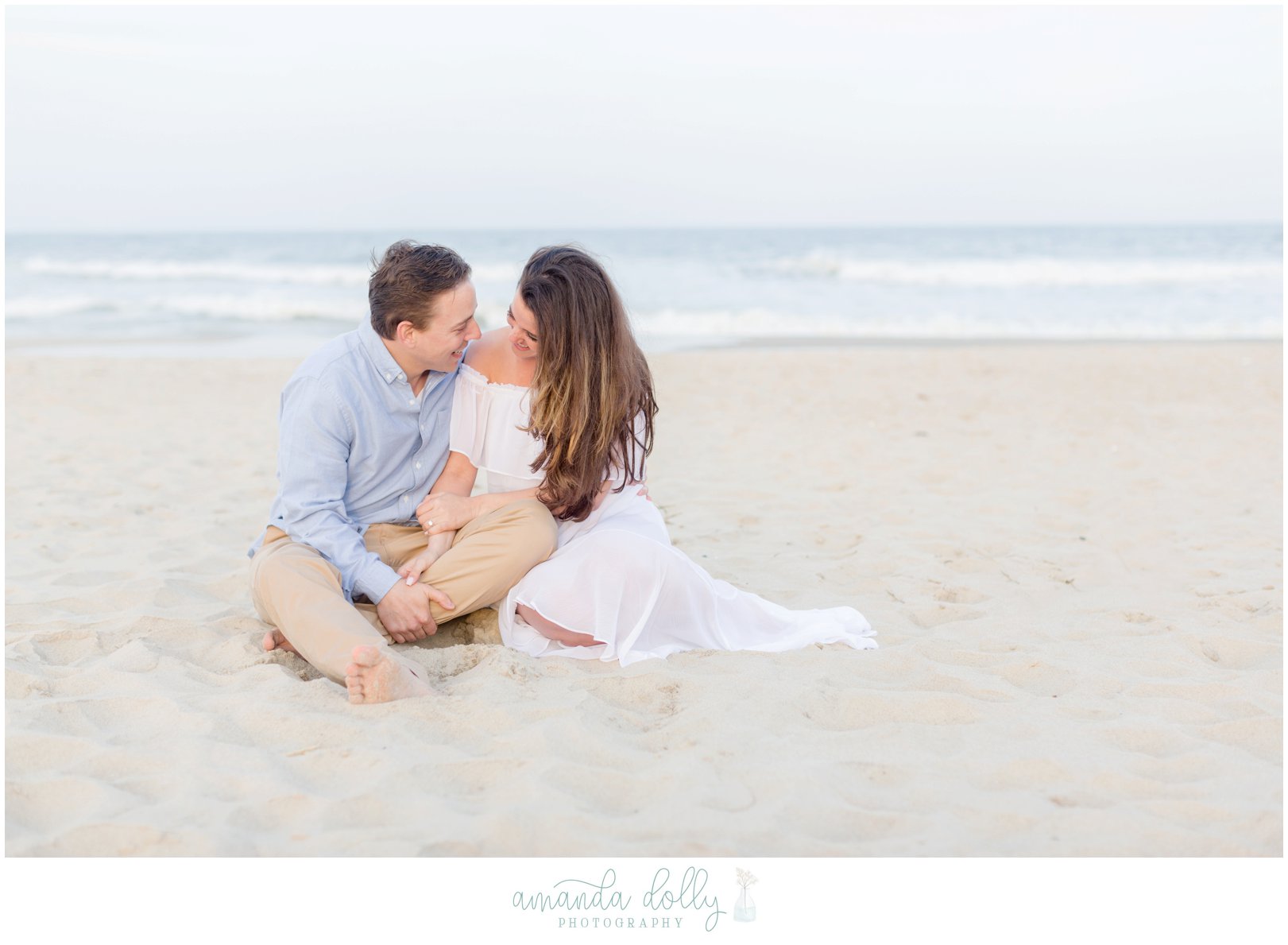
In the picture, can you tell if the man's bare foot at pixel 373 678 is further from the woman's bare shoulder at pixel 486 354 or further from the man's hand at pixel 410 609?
the woman's bare shoulder at pixel 486 354

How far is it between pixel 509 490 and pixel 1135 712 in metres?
2.07

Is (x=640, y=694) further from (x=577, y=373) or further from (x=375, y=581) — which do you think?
(x=577, y=373)

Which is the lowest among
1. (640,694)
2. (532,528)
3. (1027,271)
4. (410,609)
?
(640,694)

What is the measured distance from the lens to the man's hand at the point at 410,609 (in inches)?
127

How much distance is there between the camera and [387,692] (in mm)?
2773

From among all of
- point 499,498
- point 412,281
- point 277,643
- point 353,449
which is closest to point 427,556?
point 499,498

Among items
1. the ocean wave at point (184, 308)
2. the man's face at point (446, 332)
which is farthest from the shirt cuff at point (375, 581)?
the ocean wave at point (184, 308)

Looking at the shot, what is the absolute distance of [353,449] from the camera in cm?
335

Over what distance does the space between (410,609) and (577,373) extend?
914mm

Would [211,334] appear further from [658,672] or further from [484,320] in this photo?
[658,672]

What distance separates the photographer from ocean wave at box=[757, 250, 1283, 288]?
2261 centimetres

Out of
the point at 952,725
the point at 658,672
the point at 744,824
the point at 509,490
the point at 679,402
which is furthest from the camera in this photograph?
the point at 679,402

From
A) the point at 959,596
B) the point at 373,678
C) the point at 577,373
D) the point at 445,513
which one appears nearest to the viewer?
the point at 373,678

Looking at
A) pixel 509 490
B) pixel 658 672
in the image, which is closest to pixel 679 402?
pixel 509 490
